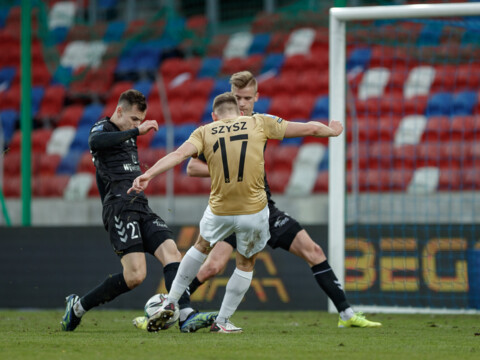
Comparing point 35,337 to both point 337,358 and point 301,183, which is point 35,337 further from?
point 301,183

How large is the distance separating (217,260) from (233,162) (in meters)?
1.21

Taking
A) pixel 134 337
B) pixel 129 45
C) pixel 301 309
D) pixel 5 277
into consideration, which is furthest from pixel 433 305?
pixel 129 45

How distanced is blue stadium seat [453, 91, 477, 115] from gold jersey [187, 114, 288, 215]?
7482 mm

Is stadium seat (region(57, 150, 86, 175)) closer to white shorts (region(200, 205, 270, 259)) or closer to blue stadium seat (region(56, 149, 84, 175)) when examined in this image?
blue stadium seat (region(56, 149, 84, 175))

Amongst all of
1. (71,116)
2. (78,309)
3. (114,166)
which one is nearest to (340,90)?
(114,166)

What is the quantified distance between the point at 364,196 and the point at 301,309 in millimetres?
2097

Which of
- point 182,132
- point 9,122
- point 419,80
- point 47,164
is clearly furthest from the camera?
point 9,122

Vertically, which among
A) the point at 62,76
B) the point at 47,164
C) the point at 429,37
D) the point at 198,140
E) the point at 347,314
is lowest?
the point at 347,314

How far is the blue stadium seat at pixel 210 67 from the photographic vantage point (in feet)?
53.8

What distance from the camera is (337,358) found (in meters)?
4.30

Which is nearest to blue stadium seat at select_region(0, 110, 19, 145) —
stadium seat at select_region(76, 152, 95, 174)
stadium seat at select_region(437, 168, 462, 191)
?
stadium seat at select_region(76, 152, 95, 174)

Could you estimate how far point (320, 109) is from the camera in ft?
45.8

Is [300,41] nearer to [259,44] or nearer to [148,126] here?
[259,44]

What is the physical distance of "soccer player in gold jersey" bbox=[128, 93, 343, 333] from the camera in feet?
18.3
